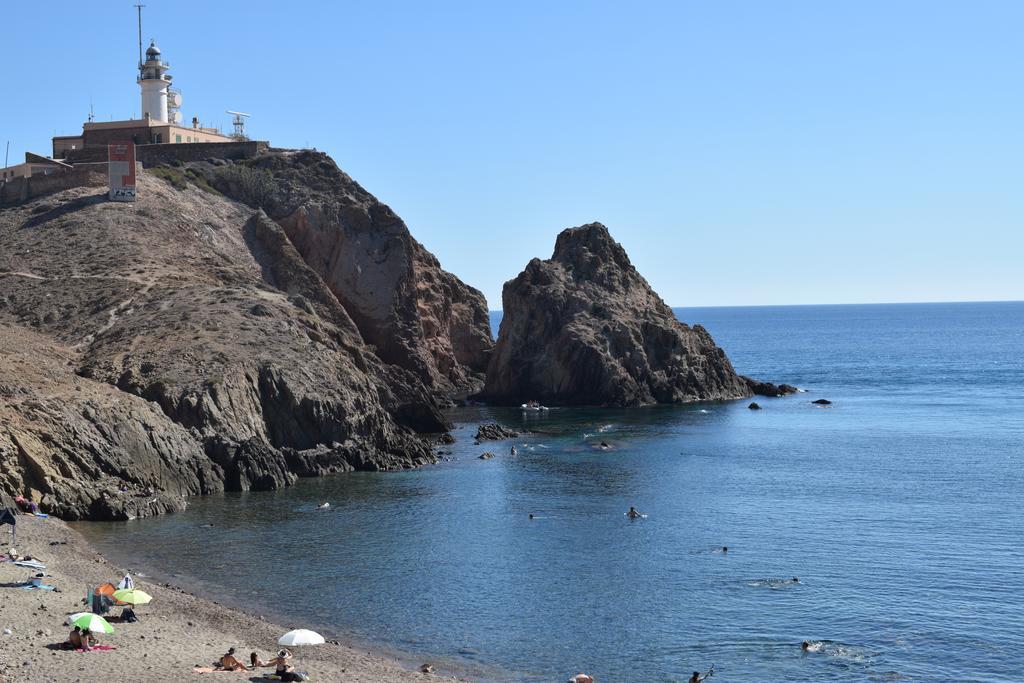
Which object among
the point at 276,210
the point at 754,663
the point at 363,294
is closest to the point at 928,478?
the point at 754,663

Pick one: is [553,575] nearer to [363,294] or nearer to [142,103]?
[363,294]

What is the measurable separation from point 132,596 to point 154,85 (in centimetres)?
9387

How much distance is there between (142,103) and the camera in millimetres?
127500

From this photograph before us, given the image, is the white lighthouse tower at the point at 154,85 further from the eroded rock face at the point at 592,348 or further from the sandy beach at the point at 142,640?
the sandy beach at the point at 142,640

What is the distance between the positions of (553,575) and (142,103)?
9292 centimetres

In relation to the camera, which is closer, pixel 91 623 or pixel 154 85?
pixel 91 623

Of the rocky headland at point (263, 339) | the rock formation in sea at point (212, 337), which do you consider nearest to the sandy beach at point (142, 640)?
the rock formation in sea at point (212, 337)

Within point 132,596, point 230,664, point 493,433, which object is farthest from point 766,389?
point 230,664

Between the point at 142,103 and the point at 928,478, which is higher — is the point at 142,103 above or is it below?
above

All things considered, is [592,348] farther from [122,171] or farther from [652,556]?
[652,556]

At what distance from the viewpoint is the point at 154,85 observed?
12581 cm

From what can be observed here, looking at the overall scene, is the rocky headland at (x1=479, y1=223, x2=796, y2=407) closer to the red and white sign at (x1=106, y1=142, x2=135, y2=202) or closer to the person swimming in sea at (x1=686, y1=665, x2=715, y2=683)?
the red and white sign at (x1=106, y1=142, x2=135, y2=202)

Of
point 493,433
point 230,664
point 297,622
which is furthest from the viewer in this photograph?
point 493,433

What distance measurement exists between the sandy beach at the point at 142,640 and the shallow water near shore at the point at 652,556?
2.60 meters
